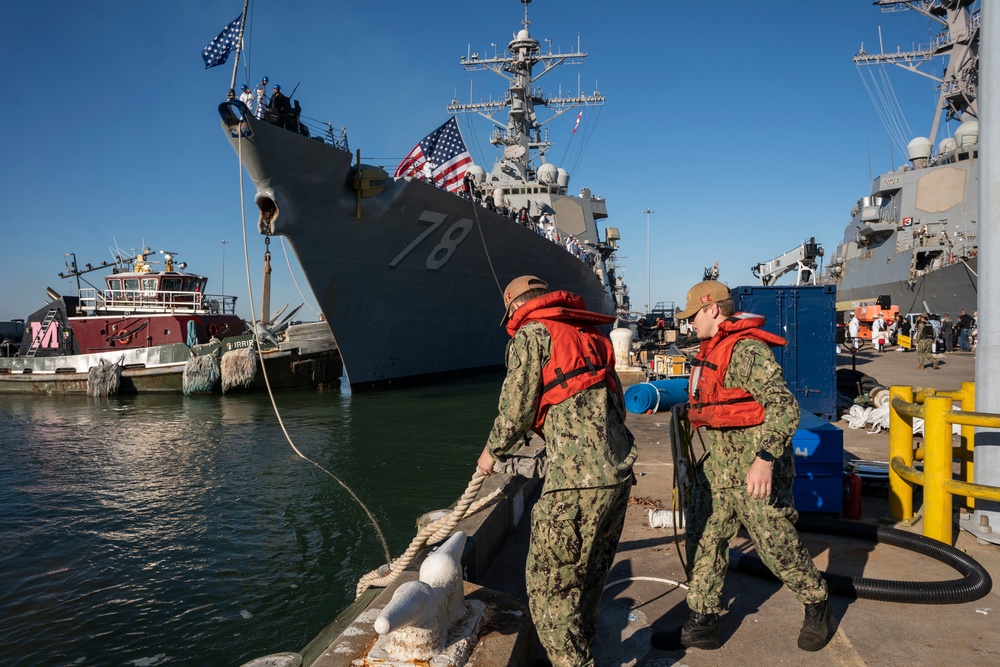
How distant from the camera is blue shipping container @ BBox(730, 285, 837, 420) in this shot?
8.00m

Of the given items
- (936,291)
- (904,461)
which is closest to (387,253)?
(904,461)

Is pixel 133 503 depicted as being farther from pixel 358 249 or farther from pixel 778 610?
pixel 358 249

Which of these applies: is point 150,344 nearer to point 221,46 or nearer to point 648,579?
point 221,46

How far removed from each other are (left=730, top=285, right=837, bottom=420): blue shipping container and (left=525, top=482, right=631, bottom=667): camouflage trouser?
21.5 feet

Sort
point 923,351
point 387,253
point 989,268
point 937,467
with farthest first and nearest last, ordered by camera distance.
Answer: point 387,253, point 923,351, point 989,268, point 937,467

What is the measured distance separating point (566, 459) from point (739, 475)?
0.93m

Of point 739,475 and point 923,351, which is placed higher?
point 923,351

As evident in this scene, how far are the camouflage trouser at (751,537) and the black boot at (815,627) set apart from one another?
0.11 ft

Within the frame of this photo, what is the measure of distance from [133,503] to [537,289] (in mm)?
7446

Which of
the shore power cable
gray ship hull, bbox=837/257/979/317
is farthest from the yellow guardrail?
gray ship hull, bbox=837/257/979/317

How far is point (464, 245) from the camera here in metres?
17.8

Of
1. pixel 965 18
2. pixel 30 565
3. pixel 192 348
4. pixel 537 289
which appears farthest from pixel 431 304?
pixel 965 18

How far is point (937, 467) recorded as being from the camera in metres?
3.52

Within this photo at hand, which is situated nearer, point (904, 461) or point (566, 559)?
point (566, 559)
